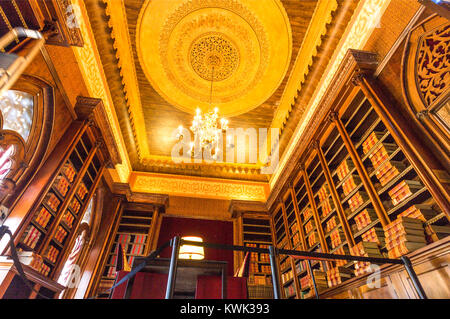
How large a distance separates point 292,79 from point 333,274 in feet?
13.0

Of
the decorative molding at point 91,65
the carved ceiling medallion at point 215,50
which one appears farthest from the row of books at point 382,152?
the decorative molding at point 91,65

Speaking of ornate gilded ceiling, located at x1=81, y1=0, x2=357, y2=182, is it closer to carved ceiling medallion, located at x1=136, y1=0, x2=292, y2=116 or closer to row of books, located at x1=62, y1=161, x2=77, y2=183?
carved ceiling medallion, located at x1=136, y1=0, x2=292, y2=116

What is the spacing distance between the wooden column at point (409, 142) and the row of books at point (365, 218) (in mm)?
967

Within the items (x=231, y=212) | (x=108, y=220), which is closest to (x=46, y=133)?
(x=108, y=220)

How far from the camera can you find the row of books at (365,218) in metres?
3.17

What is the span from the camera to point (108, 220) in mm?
5988

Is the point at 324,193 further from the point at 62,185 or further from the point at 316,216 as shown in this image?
the point at 62,185

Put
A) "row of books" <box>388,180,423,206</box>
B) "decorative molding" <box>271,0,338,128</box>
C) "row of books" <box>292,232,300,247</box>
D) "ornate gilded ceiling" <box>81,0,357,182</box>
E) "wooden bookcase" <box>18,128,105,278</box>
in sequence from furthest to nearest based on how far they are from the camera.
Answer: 1. "row of books" <box>292,232,300,247</box>
2. "ornate gilded ceiling" <box>81,0,357,182</box>
3. "decorative molding" <box>271,0,338,128</box>
4. "wooden bookcase" <box>18,128,105,278</box>
5. "row of books" <box>388,180,423,206</box>

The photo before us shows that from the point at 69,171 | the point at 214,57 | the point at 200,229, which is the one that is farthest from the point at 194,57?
the point at 200,229

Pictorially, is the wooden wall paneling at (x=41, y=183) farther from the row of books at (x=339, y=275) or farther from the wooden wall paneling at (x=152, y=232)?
the row of books at (x=339, y=275)

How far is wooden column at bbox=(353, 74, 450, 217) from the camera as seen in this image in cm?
226

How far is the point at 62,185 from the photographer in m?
3.88

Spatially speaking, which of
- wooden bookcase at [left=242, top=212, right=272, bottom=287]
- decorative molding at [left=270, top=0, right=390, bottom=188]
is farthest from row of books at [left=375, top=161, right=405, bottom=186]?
wooden bookcase at [left=242, top=212, right=272, bottom=287]

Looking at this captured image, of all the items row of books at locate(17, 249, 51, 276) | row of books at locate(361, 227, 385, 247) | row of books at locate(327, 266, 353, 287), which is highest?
row of books at locate(361, 227, 385, 247)
